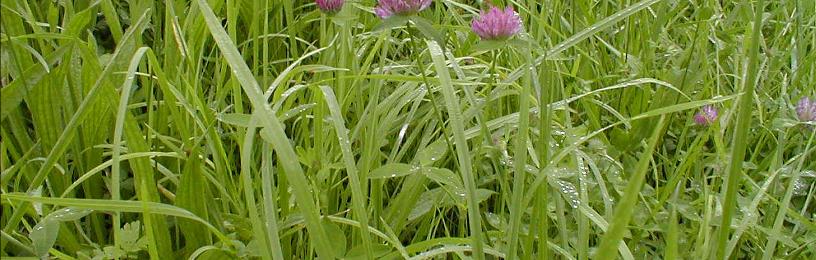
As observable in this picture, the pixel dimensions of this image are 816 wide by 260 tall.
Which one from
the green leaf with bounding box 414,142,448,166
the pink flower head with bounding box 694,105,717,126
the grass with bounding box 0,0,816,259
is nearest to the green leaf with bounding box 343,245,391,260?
the grass with bounding box 0,0,816,259

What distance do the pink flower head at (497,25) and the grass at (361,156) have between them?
0.05 ft

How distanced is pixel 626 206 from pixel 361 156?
0.54 metres

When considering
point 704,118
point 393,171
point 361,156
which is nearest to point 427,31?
point 393,171

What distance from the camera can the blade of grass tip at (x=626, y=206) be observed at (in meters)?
0.51

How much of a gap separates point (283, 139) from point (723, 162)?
58cm

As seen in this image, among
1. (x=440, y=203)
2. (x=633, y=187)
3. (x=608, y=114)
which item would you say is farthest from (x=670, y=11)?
(x=633, y=187)

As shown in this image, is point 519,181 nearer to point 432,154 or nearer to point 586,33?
point 432,154

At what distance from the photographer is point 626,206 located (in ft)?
1.73

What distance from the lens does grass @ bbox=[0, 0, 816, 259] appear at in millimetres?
749

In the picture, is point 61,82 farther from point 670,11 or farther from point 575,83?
point 670,11

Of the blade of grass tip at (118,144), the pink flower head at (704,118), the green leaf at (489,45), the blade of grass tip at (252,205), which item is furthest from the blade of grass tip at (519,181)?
the pink flower head at (704,118)

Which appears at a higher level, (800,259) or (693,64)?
(693,64)

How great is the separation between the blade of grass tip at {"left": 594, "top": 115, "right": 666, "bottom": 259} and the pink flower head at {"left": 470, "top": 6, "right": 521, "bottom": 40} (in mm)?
353

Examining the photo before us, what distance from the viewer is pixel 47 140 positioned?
973mm
